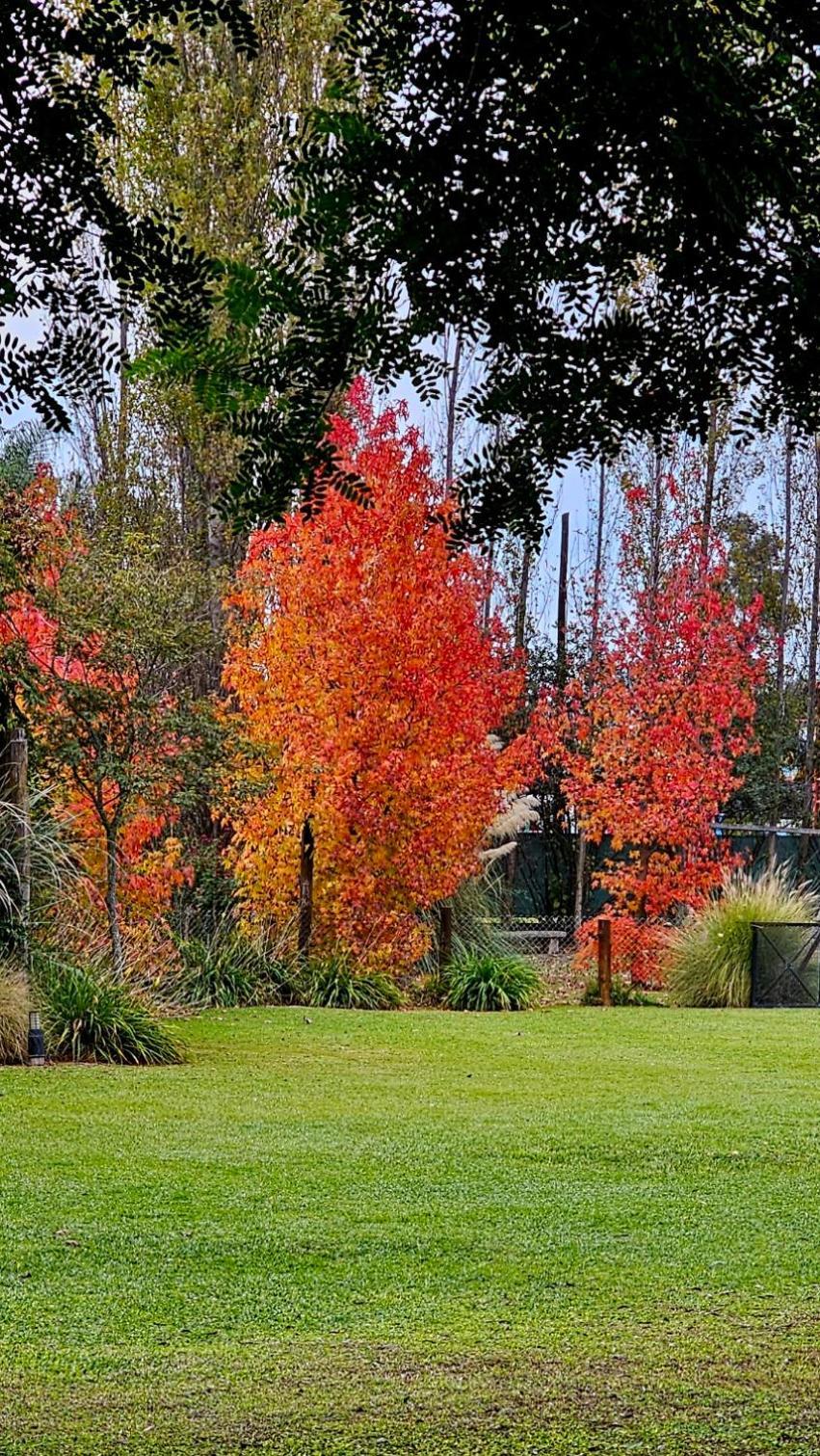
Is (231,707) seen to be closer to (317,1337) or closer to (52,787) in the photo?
(52,787)

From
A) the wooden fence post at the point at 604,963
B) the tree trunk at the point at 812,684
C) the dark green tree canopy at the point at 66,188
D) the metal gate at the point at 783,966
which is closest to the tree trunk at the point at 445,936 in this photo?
the wooden fence post at the point at 604,963

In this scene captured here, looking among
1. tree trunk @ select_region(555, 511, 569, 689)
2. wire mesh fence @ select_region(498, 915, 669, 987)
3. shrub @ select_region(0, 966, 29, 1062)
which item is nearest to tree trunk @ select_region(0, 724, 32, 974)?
shrub @ select_region(0, 966, 29, 1062)

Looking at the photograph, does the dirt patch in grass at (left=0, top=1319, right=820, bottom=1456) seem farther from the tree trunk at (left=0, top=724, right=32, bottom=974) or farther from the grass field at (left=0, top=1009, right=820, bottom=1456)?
the tree trunk at (left=0, top=724, right=32, bottom=974)

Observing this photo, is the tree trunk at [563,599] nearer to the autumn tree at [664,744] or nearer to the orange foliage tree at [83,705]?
the autumn tree at [664,744]

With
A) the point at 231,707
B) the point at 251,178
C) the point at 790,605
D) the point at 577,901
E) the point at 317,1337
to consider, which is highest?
the point at 251,178

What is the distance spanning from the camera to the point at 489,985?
1302 centimetres

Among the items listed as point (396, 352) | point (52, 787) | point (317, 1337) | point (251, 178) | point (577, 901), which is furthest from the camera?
point (577, 901)

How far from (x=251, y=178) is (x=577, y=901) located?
9.47 meters

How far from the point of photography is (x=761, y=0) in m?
1.96

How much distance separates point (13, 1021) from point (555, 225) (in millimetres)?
7629

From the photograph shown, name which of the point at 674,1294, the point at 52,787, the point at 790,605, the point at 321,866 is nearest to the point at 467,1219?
the point at 674,1294

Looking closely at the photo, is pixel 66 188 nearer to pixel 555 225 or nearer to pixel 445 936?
pixel 555 225

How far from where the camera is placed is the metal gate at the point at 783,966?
554 inches

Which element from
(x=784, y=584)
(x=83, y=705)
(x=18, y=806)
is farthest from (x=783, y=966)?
(x=784, y=584)
